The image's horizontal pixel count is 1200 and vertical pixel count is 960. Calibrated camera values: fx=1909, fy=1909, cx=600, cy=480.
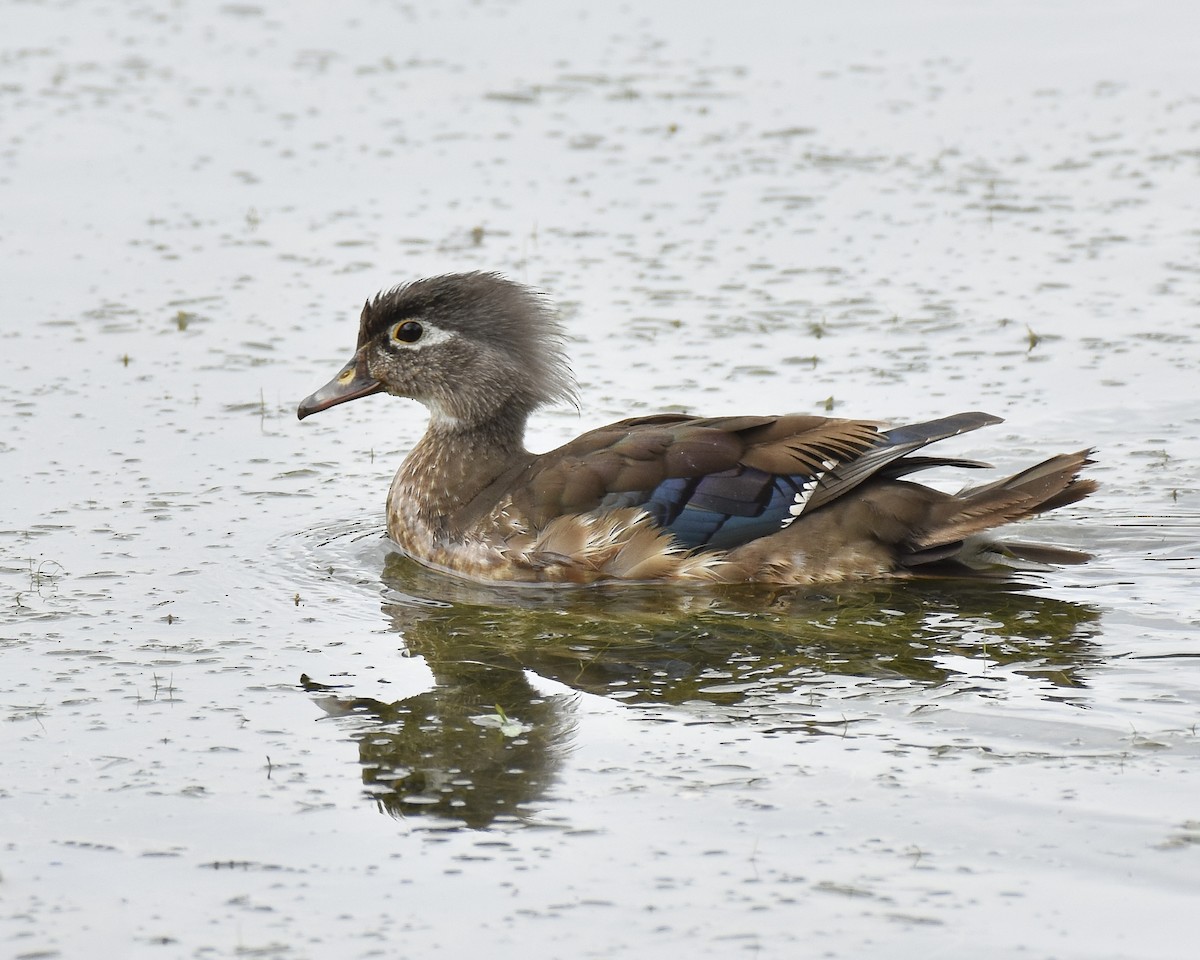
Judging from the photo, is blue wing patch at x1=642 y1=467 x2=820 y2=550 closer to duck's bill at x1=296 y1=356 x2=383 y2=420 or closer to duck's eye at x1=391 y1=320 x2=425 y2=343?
duck's eye at x1=391 y1=320 x2=425 y2=343

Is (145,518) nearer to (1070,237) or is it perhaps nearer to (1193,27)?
(1070,237)

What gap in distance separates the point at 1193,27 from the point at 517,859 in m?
14.4

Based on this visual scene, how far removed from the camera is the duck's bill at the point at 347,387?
31.5 ft

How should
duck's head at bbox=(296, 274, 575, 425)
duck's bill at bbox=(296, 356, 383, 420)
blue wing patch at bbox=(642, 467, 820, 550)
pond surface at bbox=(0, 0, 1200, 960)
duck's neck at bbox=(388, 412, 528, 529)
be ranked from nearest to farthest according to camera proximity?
pond surface at bbox=(0, 0, 1200, 960), blue wing patch at bbox=(642, 467, 820, 550), duck's neck at bbox=(388, 412, 528, 529), duck's head at bbox=(296, 274, 575, 425), duck's bill at bbox=(296, 356, 383, 420)

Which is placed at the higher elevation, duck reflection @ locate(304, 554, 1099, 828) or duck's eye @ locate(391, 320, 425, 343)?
duck's eye @ locate(391, 320, 425, 343)

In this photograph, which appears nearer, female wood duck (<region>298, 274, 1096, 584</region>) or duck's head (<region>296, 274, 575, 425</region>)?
female wood duck (<region>298, 274, 1096, 584</region>)

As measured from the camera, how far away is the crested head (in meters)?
9.48

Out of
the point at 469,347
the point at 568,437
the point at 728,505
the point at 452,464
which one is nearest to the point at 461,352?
the point at 469,347

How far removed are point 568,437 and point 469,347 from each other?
Answer: 1266 millimetres

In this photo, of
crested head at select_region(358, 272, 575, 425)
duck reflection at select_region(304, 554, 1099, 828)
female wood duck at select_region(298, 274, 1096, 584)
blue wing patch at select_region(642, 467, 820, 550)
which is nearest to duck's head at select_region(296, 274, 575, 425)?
crested head at select_region(358, 272, 575, 425)

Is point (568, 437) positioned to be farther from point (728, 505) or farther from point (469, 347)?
point (728, 505)

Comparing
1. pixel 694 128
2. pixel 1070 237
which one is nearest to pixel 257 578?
pixel 1070 237

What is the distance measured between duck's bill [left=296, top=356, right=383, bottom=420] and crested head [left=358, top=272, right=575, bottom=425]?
6 centimetres

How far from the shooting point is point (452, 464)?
30.8ft
